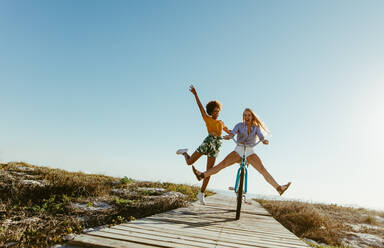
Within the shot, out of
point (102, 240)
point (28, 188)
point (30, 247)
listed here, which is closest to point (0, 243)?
point (30, 247)

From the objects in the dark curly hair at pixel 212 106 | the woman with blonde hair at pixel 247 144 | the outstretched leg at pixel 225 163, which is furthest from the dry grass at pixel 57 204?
the dark curly hair at pixel 212 106

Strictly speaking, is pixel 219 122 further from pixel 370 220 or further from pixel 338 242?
pixel 370 220

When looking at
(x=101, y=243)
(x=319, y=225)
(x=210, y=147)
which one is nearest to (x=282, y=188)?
(x=210, y=147)

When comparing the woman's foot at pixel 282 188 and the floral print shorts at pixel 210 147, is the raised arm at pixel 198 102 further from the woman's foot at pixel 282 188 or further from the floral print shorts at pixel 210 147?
the woman's foot at pixel 282 188

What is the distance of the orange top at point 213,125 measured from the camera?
6.88 meters

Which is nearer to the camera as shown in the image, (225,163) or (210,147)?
(225,163)

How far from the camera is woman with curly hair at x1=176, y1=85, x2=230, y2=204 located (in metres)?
6.78

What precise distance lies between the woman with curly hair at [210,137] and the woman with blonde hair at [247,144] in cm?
72

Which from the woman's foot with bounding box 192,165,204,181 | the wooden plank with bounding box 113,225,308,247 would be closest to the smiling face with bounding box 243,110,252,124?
the woman's foot with bounding box 192,165,204,181

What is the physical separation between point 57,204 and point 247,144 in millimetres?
5218

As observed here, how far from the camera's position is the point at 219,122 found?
23.0 feet

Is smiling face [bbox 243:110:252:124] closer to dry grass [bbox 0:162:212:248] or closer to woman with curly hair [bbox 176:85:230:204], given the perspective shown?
woman with curly hair [bbox 176:85:230:204]

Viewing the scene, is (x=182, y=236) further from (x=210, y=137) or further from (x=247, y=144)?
(x=210, y=137)

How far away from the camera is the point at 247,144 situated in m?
5.94
